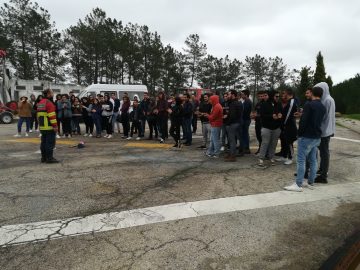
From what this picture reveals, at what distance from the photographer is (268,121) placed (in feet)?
23.7

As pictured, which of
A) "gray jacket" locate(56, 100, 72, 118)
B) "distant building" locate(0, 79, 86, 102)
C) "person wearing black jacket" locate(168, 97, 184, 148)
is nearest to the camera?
"person wearing black jacket" locate(168, 97, 184, 148)

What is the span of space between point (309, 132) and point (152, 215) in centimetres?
302

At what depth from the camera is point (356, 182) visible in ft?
20.3

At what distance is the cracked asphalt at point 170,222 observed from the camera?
3346 millimetres

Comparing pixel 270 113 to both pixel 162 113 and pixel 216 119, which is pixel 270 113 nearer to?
pixel 216 119

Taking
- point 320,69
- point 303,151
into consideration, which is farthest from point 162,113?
point 320,69

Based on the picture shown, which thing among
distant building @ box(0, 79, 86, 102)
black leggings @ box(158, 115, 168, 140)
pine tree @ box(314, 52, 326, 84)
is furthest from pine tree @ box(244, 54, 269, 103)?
black leggings @ box(158, 115, 168, 140)

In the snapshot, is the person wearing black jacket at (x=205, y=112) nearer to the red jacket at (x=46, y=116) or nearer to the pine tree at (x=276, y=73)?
the red jacket at (x=46, y=116)

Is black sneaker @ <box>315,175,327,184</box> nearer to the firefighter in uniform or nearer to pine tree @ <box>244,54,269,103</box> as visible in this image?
the firefighter in uniform

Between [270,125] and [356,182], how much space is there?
6.84 ft

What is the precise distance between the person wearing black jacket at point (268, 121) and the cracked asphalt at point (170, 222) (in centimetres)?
57

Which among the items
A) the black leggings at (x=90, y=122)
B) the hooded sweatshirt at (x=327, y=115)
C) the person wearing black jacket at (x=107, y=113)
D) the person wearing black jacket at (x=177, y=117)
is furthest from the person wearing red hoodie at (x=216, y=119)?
the black leggings at (x=90, y=122)

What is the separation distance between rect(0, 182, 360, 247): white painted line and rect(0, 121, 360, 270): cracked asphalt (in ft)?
0.40

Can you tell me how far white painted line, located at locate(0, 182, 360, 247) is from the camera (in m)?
3.88
